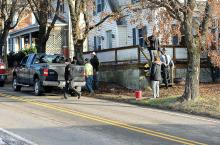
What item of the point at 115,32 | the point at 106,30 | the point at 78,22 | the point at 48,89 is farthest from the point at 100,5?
the point at 48,89

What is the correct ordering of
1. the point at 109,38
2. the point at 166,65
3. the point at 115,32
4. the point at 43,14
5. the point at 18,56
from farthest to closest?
the point at 18,56 < the point at 109,38 < the point at 115,32 < the point at 43,14 < the point at 166,65

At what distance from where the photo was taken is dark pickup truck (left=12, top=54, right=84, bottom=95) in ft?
77.7

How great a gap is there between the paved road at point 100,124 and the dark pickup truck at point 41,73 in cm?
272

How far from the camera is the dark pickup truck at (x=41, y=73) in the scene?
2369 centimetres

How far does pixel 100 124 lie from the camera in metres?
14.8

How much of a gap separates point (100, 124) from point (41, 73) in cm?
955

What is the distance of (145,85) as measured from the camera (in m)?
26.6

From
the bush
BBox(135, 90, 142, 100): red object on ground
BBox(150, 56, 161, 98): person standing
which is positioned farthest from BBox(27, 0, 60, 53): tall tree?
the bush

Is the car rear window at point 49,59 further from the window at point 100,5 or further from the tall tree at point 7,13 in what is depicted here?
the window at point 100,5

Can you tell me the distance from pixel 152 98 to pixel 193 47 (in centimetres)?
312

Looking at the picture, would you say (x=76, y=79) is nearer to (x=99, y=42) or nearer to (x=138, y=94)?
(x=138, y=94)

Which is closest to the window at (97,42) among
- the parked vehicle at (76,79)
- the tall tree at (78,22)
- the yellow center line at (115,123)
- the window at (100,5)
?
the window at (100,5)

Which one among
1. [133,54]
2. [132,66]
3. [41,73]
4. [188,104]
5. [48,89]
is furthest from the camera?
[133,54]

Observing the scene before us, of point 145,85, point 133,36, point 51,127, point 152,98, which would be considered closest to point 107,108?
point 152,98
